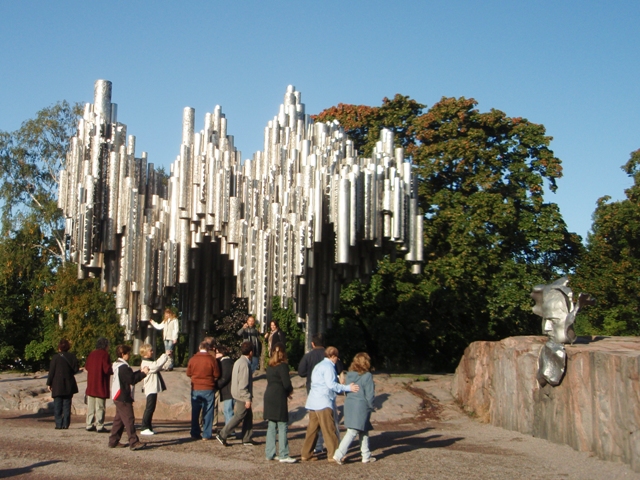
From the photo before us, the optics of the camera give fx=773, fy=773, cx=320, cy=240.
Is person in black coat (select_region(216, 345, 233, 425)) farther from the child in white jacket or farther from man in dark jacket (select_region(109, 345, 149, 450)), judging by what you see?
man in dark jacket (select_region(109, 345, 149, 450))

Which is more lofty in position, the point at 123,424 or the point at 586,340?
the point at 586,340

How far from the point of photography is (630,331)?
120ft

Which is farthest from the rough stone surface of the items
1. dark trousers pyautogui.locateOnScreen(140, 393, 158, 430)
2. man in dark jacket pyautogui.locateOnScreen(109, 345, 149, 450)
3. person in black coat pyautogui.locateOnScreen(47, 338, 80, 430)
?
person in black coat pyautogui.locateOnScreen(47, 338, 80, 430)

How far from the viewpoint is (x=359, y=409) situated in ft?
36.8

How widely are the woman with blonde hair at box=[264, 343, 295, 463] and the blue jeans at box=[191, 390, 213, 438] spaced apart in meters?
1.88

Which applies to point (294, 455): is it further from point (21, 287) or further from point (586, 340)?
point (21, 287)

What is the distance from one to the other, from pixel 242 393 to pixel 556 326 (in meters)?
5.70

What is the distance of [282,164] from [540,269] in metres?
14.0

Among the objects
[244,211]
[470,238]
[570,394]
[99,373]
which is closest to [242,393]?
[99,373]

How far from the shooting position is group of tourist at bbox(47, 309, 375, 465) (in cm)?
1135

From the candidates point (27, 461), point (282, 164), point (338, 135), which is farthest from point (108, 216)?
point (27, 461)

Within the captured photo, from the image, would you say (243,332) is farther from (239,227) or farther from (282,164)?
(282,164)

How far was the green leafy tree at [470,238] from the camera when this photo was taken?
90.6 ft

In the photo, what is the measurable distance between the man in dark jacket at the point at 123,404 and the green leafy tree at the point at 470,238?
16.4 meters
